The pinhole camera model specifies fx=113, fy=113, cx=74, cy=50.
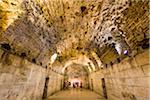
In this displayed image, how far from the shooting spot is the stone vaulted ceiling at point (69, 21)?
2400 millimetres

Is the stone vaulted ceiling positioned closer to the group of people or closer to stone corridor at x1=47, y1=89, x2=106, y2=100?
stone corridor at x1=47, y1=89, x2=106, y2=100

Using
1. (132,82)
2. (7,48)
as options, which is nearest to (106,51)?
(132,82)

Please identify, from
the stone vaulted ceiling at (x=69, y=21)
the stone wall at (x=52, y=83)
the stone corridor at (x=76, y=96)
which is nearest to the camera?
the stone vaulted ceiling at (x=69, y=21)

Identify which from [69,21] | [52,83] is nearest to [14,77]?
[69,21]

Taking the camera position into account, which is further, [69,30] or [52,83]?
[52,83]

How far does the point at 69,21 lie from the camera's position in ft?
12.0

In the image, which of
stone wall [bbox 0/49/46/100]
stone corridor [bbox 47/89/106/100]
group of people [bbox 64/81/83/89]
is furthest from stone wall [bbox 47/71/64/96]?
group of people [bbox 64/81/83/89]

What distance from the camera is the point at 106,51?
4863 millimetres

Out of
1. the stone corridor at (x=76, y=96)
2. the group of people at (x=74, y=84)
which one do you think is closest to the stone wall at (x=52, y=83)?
the stone corridor at (x=76, y=96)

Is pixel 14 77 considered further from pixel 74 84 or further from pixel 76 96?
pixel 74 84

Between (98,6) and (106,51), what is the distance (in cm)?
235

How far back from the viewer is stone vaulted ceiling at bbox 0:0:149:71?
7.88 feet

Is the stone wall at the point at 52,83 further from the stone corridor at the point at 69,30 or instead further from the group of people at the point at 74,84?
the group of people at the point at 74,84

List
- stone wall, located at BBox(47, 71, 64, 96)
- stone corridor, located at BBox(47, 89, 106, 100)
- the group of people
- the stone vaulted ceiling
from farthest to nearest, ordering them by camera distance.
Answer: the group of people
stone wall, located at BBox(47, 71, 64, 96)
stone corridor, located at BBox(47, 89, 106, 100)
the stone vaulted ceiling
